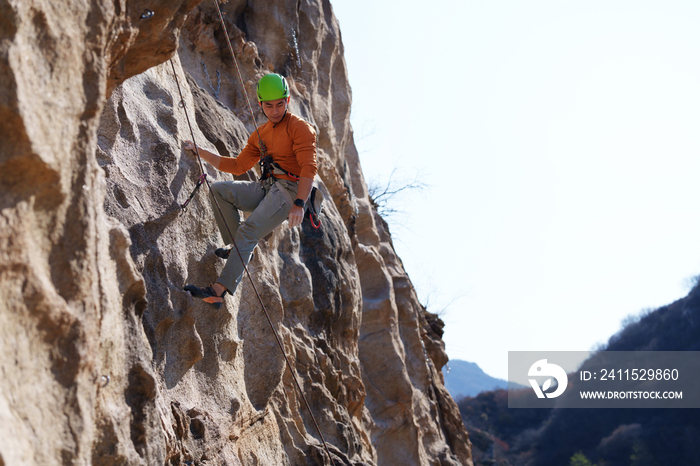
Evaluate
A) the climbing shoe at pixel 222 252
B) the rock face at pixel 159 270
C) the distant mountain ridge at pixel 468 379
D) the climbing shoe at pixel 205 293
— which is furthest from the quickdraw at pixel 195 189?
the distant mountain ridge at pixel 468 379

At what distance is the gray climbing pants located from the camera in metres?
4.56

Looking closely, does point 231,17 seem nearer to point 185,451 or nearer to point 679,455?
point 185,451

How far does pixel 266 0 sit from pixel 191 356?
6196 mm

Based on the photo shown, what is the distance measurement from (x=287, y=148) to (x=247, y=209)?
59cm

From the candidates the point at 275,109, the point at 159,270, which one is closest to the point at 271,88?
the point at 275,109

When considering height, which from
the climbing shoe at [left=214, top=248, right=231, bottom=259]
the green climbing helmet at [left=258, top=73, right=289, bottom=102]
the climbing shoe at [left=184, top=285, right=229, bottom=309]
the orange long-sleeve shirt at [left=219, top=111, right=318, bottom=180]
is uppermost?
the green climbing helmet at [left=258, top=73, right=289, bottom=102]

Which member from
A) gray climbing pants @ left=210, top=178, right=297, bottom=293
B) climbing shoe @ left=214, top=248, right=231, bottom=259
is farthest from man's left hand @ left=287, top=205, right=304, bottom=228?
climbing shoe @ left=214, top=248, right=231, bottom=259

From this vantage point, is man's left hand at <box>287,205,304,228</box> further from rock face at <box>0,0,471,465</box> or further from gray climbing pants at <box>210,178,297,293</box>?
rock face at <box>0,0,471,465</box>

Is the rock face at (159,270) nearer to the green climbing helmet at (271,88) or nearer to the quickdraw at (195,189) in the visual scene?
the quickdraw at (195,189)

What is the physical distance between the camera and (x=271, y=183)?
195 inches

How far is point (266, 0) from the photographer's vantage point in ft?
29.7

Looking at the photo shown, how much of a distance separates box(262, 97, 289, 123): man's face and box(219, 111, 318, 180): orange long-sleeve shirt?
46 mm

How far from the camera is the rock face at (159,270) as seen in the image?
244 cm

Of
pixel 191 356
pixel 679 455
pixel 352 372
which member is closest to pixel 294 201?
pixel 191 356
